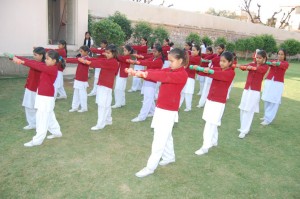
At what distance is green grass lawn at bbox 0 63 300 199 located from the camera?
3367mm

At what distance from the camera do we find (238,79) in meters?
12.9

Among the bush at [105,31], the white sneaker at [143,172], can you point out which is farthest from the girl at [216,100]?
the bush at [105,31]

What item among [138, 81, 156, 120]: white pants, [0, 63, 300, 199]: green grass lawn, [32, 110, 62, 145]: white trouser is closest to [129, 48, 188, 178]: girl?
[0, 63, 300, 199]: green grass lawn

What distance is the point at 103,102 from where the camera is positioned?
17.2ft

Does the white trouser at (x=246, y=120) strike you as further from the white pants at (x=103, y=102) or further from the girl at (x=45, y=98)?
the girl at (x=45, y=98)

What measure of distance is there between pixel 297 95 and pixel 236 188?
26.4 ft

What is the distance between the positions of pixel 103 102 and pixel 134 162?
161 cm

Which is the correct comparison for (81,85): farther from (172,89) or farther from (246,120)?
(246,120)

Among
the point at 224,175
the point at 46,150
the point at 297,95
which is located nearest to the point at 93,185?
the point at 46,150

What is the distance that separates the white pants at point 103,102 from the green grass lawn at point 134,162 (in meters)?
0.22

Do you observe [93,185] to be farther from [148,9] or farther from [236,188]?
[148,9]

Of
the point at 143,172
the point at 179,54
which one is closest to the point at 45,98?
the point at 143,172

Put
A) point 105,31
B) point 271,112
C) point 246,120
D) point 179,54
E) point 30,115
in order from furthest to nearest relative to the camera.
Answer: point 105,31 → point 271,112 → point 246,120 → point 30,115 → point 179,54

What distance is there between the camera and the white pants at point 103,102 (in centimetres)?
525
